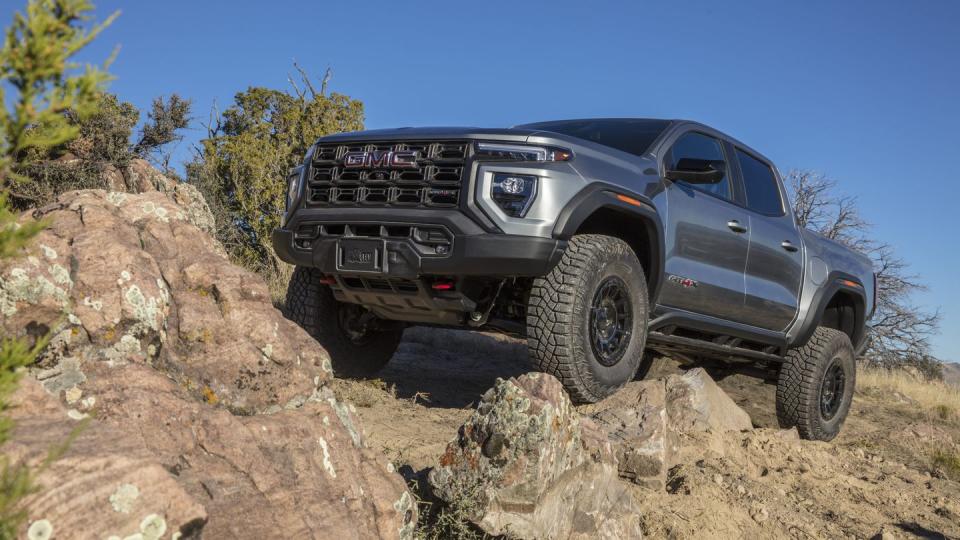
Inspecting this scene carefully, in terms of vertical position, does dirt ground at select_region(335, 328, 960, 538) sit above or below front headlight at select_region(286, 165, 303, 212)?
below

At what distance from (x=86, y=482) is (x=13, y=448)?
0.16 metres

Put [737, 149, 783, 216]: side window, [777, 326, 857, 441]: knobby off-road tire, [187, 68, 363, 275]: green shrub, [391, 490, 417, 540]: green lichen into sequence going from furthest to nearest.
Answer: [187, 68, 363, 275]: green shrub
[777, 326, 857, 441]: knobby off-road tire
[737, 149, 783, 216]: side window
[391, 490, 417, 540]: green lichen

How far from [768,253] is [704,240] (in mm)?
1025

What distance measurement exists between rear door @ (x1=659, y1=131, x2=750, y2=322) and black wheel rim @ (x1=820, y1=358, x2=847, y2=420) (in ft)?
5.05

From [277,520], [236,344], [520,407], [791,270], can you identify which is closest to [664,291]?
[791,270]

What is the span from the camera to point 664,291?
591 cm

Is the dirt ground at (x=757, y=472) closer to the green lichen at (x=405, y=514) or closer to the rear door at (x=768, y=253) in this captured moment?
the green lichen at (x=405, y=514)

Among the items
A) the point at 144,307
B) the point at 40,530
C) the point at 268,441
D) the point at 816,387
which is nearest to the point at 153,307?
Result: the point at 144,307

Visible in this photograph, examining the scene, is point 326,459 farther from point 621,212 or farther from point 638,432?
point 621,212

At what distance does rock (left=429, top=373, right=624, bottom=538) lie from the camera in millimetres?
3447

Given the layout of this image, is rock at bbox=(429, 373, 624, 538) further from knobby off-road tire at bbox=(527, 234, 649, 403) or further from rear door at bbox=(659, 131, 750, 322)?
rear door at bbox=(659, 131, 750, 322)

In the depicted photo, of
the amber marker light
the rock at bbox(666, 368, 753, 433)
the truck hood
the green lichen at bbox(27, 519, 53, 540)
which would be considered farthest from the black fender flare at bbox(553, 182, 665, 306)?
the green lichen at bbox(27, 519, 53, 540)

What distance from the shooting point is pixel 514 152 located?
4965mm

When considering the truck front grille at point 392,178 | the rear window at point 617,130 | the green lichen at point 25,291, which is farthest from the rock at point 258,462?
the rear window at point 617,130
